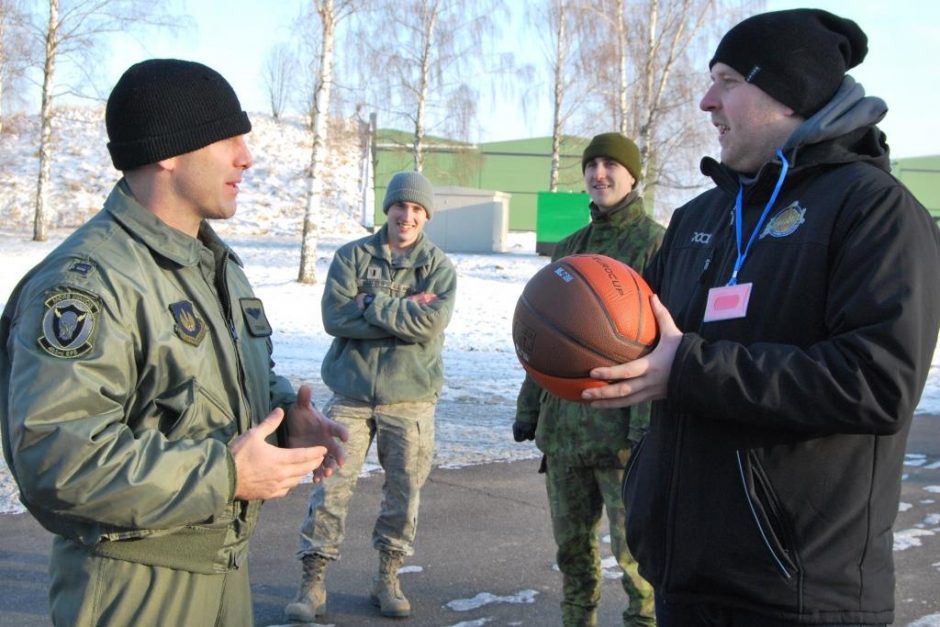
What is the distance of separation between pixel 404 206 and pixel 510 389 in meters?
5.91

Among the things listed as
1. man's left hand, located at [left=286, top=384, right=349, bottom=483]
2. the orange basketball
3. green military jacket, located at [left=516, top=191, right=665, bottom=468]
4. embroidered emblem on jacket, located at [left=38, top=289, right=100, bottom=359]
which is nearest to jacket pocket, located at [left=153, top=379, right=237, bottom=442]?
embroidered emblem on jacket, located at [left=38, top=289, right=100, bottom=359]

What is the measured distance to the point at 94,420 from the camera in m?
2.18

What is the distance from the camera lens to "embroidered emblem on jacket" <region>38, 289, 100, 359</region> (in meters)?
2.17

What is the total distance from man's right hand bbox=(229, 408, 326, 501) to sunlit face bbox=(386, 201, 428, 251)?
322 cm

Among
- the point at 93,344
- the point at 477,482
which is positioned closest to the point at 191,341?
the point at 93,344

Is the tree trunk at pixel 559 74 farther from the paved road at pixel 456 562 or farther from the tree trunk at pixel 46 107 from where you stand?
the paved road at pixel 456 562

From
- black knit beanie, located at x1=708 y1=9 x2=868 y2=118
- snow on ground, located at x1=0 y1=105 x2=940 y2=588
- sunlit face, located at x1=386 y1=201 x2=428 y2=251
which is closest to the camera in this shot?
black knit beanie, located at x1=708 y1=9 x2=868 y2=118

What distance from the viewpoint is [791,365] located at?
2.35m

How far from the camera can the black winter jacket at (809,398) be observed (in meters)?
2.33

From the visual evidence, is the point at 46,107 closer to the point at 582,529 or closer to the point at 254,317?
the point at 582,529

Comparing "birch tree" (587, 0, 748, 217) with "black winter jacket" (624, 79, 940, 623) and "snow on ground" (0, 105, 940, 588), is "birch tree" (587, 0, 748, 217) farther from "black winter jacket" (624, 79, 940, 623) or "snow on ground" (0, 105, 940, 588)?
"black winter jacket" (624, 79, 940, 623)

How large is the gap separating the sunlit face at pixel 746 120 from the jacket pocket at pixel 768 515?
0.90 meters

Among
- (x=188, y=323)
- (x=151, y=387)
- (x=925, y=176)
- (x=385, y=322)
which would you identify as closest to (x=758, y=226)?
(x=188, y=323)

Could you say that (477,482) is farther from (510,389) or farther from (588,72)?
(588,72)
